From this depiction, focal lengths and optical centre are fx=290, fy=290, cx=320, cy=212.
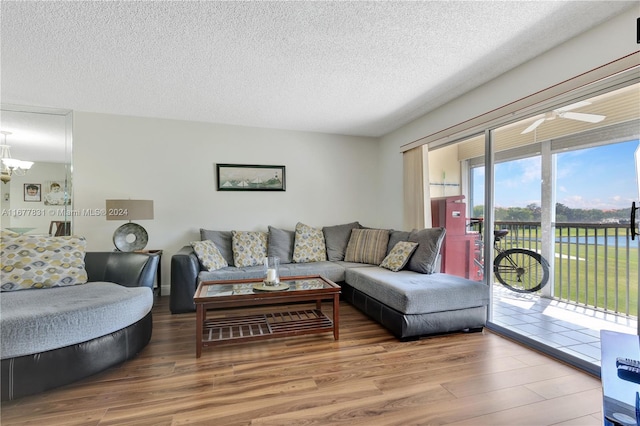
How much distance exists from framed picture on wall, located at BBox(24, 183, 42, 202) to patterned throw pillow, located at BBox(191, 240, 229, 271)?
2.01 m

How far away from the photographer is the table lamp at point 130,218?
328 cm

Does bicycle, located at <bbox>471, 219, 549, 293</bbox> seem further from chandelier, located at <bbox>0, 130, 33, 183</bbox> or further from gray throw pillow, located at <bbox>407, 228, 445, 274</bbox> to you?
chandelier, located at <bbox>0, 130, 33, 183</bbox>

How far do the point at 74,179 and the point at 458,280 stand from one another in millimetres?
4551

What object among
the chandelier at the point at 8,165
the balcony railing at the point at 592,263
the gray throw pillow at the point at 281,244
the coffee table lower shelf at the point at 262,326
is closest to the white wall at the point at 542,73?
the balcony railing at the point at 592,263

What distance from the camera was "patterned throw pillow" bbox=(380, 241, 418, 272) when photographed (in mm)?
3199

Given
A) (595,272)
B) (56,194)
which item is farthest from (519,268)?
(56,194)

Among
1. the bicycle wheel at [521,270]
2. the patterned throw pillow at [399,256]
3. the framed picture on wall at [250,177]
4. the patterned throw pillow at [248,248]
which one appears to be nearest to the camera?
the bicycle wheel at [521,270]

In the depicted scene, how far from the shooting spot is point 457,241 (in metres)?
3.37

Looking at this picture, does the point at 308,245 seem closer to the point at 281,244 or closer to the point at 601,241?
the point at 281,244

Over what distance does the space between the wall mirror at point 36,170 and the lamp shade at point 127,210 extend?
0.81 metres

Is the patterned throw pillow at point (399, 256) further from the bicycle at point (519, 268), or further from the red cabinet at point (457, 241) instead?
the bicycle at point (519, 268)

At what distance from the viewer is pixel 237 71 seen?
2562 millimetres

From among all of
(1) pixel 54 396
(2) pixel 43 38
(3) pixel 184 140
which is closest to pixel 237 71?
(2) pixel 43 38

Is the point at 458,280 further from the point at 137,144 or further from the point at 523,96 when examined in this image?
the point at 137,144
